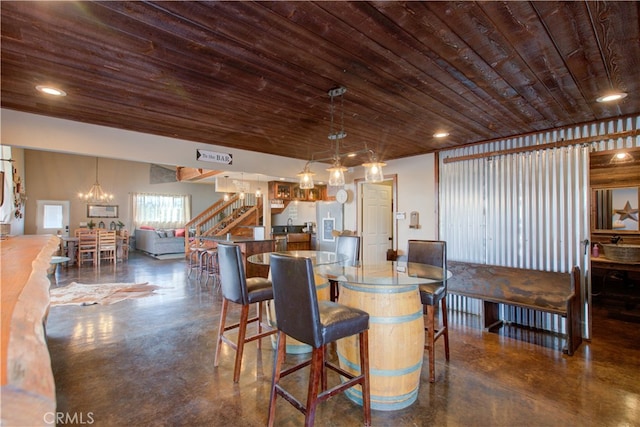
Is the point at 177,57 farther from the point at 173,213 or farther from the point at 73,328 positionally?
the point at 173,213

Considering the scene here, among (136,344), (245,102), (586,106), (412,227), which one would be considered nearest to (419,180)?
(412,227)

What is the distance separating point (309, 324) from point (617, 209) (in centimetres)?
600

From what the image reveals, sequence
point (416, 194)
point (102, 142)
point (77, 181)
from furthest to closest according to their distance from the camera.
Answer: point (77, 181) < point (416, 194) < point (102, 142)

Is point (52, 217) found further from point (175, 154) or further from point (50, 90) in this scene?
point (50, 90)

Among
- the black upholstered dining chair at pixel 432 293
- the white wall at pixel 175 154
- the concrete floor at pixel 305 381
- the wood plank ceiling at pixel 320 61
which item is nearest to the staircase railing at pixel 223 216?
the white wall at pixel 175 154

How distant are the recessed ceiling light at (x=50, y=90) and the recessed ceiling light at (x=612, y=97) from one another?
15.8 ft

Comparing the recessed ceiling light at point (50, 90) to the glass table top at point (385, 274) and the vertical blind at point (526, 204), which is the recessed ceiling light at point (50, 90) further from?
the vertical blind at point (526, 204)

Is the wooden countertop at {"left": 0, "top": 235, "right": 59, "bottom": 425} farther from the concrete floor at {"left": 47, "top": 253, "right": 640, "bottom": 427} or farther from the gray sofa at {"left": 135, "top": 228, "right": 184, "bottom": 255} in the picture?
the gray sofa at {"left": 135, "top": 228, "right": 184, "bottom": 255}

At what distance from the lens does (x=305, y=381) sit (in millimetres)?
2572

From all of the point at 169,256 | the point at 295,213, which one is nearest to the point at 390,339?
the point at 295,213

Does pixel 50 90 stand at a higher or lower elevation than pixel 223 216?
higher

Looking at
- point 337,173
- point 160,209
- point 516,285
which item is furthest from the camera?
point 160,209

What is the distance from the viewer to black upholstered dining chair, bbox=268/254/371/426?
A: 1788mm

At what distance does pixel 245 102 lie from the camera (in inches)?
114
